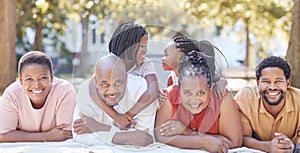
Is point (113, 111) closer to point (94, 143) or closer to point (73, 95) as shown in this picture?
point (94, 143)

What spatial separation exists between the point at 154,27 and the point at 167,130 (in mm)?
812

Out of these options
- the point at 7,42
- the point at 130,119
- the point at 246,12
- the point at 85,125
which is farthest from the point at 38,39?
the point at 130,119

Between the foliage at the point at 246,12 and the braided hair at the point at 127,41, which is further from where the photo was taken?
the foliage at the point at 246,12

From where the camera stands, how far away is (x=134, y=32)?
3.38m

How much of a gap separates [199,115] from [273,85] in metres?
0.54

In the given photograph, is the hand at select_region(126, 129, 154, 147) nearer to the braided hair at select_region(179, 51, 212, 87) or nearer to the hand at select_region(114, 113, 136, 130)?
the hand at select_region(114, 113, 136, 130)

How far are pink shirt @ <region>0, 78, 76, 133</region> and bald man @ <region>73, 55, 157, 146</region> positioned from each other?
0.28 meters

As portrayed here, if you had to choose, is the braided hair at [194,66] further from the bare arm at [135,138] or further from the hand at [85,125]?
the hand at [85,125]

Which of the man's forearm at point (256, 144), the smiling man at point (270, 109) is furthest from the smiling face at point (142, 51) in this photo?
the man's forearm at point (256, 144)

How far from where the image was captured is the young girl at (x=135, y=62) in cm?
326

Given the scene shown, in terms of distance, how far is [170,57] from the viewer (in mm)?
3424

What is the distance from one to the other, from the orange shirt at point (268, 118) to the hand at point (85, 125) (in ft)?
3.37

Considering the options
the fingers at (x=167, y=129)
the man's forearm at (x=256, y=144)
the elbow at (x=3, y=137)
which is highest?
the fingers at (x=167, y=129)

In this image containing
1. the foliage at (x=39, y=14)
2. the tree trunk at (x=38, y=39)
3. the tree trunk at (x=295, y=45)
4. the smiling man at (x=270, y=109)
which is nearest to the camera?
the smiling man at (x=270, y=109)
